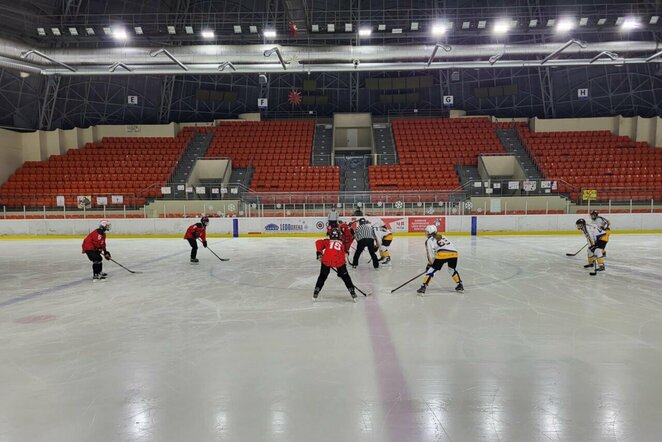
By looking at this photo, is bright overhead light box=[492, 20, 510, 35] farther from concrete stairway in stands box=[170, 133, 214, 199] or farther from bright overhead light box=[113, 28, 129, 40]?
concrete stairway in stands box=[170, 133, 214, 199]

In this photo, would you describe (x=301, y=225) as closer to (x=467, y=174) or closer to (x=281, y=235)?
(x=281, y=235)

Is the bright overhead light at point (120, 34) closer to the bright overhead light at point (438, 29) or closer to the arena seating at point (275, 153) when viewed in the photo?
the arena seating at point (275, 153)

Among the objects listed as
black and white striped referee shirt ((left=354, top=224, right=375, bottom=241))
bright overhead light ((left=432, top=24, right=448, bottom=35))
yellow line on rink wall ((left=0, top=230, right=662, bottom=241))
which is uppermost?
bright overhead light ((left=432, top=24, right=448, bottom=35))

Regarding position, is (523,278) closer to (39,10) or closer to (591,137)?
(591,137)

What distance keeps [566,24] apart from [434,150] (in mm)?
10515

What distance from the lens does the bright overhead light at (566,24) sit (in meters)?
16.2

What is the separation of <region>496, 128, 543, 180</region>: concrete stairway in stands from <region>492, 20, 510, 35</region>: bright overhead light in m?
9.11

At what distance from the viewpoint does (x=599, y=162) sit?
23.4 m

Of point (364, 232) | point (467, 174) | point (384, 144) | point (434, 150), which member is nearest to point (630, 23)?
point (467, 174)

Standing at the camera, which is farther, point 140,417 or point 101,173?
point 101,173

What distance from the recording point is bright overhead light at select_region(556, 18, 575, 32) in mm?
16156

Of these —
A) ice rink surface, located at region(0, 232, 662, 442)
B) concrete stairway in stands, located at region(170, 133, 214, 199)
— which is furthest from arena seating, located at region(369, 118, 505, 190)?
ice rink surface, located at region(0, 232, 662, 442)

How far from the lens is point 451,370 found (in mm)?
3971

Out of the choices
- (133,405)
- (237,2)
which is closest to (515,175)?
(237,2)
